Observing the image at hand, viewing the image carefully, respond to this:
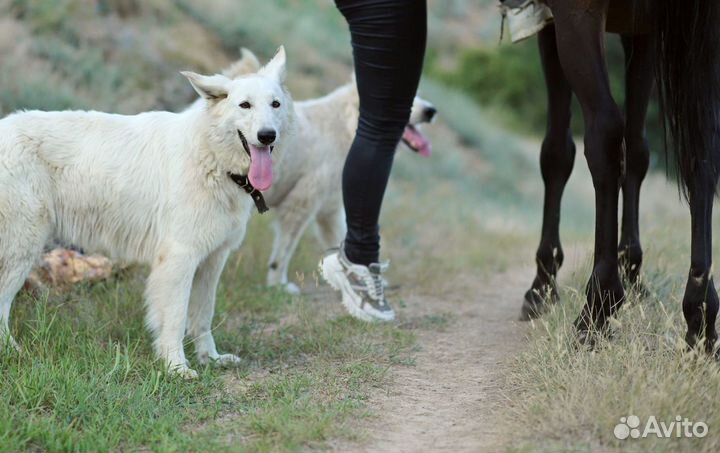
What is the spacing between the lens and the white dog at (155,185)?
3.83 metres

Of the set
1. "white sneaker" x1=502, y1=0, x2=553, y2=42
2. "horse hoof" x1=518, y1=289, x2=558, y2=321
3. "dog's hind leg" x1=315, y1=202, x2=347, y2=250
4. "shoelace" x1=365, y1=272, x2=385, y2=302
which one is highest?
Answer: "white sneaker" x1=502, y1=0, x2=553, y2=42

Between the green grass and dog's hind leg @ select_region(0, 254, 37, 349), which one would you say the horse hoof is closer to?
the green grass

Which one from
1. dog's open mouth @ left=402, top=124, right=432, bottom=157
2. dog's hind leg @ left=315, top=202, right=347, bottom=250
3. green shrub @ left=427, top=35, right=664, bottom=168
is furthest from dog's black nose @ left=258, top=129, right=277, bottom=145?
green shrub @ left=427, top=35, right=664, bottom=168

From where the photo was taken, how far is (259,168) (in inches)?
153

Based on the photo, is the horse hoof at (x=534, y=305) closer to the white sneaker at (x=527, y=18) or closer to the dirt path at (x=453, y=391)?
the dirt path at (x=453, y=391)

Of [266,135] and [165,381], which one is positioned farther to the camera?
[266,135]

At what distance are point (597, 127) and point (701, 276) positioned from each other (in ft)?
2.26

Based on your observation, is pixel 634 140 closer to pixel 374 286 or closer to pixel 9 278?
pixel 374 286

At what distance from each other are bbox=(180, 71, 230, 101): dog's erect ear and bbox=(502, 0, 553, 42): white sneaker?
1465 millimetres

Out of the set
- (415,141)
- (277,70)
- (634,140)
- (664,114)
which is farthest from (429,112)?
(664,114)

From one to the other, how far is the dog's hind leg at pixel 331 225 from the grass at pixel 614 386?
2745 mm

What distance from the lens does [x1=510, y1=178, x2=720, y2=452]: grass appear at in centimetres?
294

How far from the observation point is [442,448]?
9.86 ft

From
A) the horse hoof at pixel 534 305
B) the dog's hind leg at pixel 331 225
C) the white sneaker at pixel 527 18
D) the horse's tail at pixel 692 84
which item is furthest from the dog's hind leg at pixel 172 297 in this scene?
the dog's hind leg at pixel 331 225
